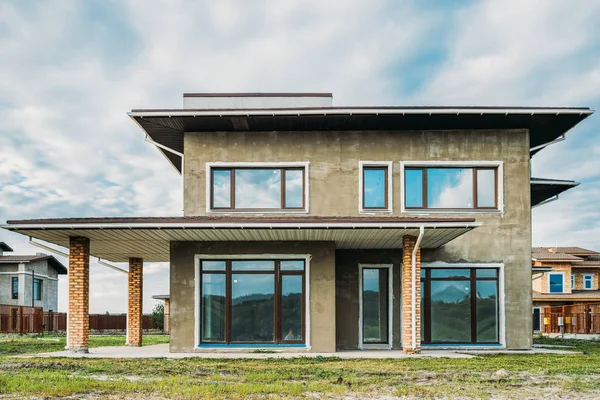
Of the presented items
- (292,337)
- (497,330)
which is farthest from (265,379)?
(497,330)

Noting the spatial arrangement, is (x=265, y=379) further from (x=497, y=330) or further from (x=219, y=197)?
(x=497, y=330)

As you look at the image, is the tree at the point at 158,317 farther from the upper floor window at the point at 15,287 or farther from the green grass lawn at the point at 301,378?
the green grass lawn at the point at 301,378

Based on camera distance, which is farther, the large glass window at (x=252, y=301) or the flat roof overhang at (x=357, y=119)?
the flat roof overhang at (x=357, y=119)

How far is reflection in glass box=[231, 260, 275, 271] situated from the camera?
16172mm

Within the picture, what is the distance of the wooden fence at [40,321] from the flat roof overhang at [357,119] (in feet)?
78.2

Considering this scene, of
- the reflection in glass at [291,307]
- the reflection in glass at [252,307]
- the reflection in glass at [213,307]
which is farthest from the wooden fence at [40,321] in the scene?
the reflection in glass at [291,307]

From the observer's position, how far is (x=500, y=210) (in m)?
17.2

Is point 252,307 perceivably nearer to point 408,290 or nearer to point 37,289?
point 408,290

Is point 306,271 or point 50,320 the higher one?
point 306,271

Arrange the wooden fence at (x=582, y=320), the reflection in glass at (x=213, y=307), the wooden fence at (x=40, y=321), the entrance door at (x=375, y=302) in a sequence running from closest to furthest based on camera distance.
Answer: the reflection in glass at (x=213, y=307) → the entrance door at (x=375, y=302) → the wooden fence at (x=582, y=320) → the wooden fence at (x=40, y=321)

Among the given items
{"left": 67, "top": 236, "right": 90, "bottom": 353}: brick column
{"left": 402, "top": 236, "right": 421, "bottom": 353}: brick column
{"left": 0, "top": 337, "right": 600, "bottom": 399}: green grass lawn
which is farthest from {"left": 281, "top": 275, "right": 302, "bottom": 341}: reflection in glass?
{"left": 67, "top": 236, "right": 90, "bottom": 353}: brick column

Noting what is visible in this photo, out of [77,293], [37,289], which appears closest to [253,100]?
[77,293]

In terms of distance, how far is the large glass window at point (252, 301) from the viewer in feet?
52.4

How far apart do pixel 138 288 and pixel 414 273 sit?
9.35 metres
